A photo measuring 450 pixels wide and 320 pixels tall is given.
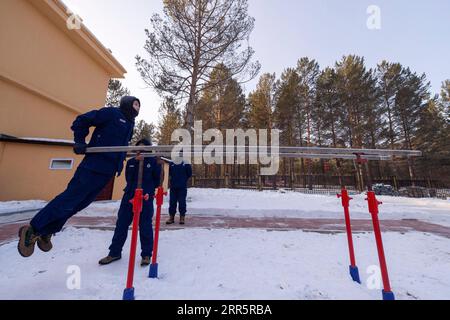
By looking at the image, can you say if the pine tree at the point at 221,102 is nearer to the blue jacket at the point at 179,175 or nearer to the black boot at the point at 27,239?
the blue jacket at the point at 179,175

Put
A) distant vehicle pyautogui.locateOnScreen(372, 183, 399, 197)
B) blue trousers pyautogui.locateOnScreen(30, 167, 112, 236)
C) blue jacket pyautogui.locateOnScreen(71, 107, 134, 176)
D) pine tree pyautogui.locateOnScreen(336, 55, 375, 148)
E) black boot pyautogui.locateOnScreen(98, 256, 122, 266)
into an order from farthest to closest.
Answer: pine tree pyautogui.locateOnScreen(336, 55, 375, 148), distant vehicle pyautogui.locateOnScreen(372, 183, 399, 197), black boot pyautogui.locateOnScreen(98, 256, 122, 266), blue jacket pyautogui.locateOnScreen(71, 107, 134, 176), blue trousers pyautogui.locateOnScreen(30, 167, 112, 236)

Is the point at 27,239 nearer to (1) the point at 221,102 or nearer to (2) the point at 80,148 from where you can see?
(2) the point at 80,148

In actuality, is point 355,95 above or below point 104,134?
above

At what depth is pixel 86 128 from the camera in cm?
224

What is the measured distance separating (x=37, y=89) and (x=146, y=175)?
8.62 m

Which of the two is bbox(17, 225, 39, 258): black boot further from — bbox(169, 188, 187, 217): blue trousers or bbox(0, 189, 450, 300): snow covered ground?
bbox(169, 188, 187, 217): blue trousers

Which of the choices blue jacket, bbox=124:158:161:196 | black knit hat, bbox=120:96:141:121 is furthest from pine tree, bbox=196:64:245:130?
blue jacket, bbox=124:158:161:196

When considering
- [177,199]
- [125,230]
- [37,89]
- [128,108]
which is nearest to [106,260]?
[125,230]

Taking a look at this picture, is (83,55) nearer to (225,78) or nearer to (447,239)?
(225,78)

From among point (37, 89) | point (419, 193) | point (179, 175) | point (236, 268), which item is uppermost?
point (37, 89)

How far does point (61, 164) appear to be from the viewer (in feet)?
24.6

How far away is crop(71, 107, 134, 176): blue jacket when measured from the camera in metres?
2.15

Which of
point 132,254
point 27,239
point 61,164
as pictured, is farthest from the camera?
point 61,164

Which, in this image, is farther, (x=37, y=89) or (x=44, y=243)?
(x=37, y=89)
